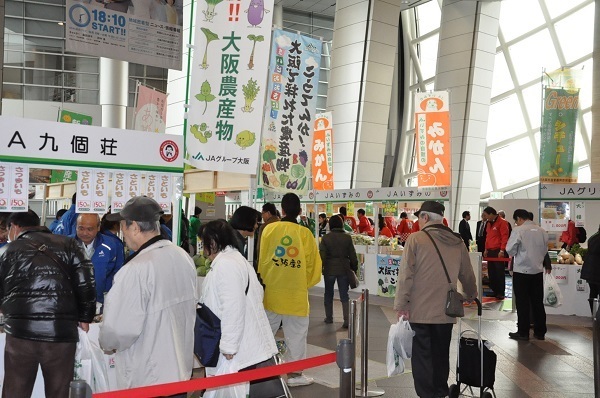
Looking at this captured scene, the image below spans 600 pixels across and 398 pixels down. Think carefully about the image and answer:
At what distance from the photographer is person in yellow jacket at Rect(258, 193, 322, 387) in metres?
6.07

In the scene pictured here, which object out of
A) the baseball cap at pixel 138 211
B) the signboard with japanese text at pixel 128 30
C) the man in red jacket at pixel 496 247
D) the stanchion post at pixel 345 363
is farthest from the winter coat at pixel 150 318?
the man in red jacket at pixel 496 247

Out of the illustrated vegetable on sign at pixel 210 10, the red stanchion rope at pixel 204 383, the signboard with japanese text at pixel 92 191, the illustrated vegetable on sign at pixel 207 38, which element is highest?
the illustrated vegetable on sign at pixel 210 10

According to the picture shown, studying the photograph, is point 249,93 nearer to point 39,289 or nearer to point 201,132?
point 201,132

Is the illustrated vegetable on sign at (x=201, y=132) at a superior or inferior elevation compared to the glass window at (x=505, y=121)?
inferior

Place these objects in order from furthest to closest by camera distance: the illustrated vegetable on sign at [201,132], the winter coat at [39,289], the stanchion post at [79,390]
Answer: the illustrated vegetable on sign at [201,132] < the winter coat at [39,289] < the stanchion post at [79,390]

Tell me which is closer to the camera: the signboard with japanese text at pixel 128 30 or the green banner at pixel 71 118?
the signboard with japanese text at pixel 128 30

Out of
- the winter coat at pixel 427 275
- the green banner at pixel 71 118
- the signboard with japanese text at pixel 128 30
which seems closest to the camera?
the winter coat at pixel 427 275

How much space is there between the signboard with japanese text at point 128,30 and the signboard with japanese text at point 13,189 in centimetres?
283

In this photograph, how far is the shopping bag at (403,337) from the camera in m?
5.49

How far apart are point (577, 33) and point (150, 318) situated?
2348 centimetres

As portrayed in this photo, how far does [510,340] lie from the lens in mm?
9180

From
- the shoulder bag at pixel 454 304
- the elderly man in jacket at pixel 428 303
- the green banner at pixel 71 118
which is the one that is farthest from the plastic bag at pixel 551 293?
the green banner at pixel 71 118

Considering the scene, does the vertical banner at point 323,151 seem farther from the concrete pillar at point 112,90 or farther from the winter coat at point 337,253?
the concrete pillar at point 112,90

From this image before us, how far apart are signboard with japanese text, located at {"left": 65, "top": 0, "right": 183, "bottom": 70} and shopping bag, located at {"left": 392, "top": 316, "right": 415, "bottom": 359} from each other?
4.10 m
